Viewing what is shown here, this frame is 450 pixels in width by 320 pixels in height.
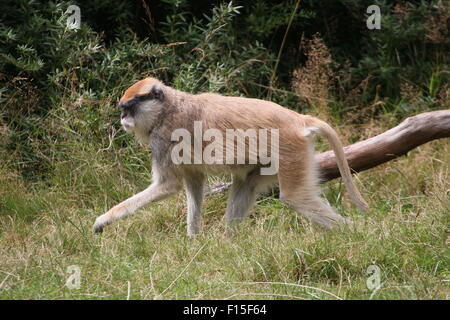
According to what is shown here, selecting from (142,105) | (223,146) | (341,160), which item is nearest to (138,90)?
(142,105)

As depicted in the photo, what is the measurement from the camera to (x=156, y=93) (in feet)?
15.9

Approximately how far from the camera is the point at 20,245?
4.39m

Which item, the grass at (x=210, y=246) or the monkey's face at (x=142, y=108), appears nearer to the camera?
the grass at (x=210, y=246)

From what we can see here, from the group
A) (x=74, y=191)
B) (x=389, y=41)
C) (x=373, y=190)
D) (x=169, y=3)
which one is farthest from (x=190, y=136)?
(x=389, y=41)

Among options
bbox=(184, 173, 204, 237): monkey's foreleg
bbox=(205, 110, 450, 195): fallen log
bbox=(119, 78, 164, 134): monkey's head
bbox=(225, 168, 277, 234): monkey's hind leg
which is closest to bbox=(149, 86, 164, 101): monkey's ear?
bbox=(119, 78, 164, 134): monkey's head

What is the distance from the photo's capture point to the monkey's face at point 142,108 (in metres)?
4.78

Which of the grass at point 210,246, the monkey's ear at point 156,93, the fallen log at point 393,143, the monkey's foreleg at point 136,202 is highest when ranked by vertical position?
the monkey's ear at point 156,93

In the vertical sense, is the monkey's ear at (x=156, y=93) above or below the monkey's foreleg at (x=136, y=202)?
above

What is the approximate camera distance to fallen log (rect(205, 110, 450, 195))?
490 cm

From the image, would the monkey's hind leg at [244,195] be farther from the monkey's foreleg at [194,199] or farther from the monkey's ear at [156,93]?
the monkey's ear at [156,93]

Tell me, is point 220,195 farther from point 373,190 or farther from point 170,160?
point 373,190

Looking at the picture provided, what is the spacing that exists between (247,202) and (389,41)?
10.6ft

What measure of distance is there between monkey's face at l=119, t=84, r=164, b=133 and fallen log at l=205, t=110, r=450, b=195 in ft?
3.89

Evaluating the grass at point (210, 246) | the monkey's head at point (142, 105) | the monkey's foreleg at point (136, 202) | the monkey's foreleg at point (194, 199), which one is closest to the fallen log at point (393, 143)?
the grass at point (210, 246)
